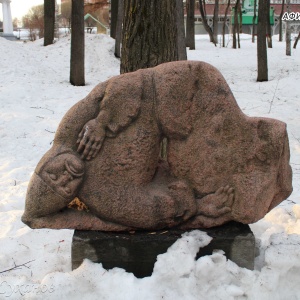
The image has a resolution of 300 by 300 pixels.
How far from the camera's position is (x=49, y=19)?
1459 centimetres

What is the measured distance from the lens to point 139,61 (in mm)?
4859

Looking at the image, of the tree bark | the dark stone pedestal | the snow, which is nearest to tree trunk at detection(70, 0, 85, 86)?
the snow

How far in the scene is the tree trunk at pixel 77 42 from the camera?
31.9 ft

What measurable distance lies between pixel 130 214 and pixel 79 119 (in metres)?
0.75

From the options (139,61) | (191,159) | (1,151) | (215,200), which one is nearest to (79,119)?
(191,159)

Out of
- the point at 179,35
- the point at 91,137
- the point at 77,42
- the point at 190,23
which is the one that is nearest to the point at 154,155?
the point at 91,137

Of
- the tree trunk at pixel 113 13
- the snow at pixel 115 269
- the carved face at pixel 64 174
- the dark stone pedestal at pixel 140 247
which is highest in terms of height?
the tree trunk at pixel 113 13

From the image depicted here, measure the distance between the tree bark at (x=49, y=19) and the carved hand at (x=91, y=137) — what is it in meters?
12.6

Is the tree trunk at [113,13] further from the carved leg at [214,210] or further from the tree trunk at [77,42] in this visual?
the carved leg at [214,210]

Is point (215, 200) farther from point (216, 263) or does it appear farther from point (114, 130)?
point (114, 130)

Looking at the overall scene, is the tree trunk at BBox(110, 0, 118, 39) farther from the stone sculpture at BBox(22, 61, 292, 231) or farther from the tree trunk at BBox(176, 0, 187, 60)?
the stone sculpture at BBox(22, 61, 292, 231)

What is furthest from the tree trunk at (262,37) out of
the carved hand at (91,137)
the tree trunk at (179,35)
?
the carved hand at (91,137)

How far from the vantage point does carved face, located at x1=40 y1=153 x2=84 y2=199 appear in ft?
9.75

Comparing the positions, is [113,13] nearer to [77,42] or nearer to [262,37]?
[77,42]
